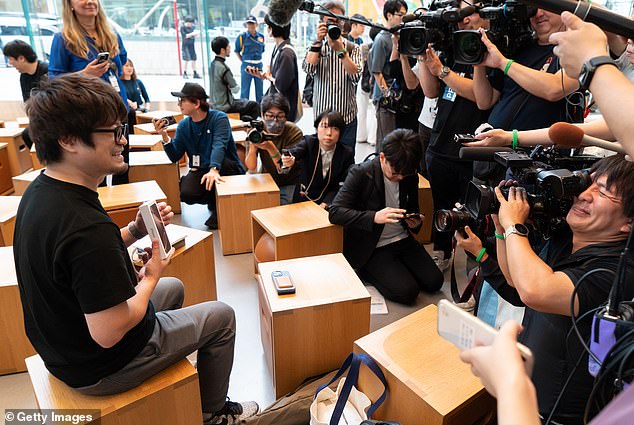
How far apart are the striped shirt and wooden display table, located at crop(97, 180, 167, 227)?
152 cm

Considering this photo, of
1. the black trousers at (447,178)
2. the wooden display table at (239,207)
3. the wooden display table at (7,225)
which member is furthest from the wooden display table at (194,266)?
the black trousers at (447,178)

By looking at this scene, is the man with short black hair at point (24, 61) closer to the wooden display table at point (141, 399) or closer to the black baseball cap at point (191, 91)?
the black baseball cap at point (191, 91)

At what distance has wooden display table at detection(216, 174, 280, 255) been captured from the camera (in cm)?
290

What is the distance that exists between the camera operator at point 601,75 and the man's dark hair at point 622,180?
13.9 inches

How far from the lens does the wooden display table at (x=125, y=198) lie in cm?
250

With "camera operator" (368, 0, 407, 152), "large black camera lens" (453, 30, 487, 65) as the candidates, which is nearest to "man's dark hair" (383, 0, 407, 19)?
"camera operator" (368, 0, 407, 152)

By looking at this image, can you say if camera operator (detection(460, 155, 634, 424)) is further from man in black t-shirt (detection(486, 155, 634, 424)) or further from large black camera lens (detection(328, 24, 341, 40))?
large black camera lens (detection(328, 24, 341, 40))

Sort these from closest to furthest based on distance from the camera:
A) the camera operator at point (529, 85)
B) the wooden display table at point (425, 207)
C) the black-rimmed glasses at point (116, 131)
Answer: the black-rimmed glasses at point (116, 131), the camera operator at point (529, 85), the wooden display table at point (425, 207)

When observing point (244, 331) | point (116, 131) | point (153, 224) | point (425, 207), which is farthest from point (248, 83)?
point (116, 131)

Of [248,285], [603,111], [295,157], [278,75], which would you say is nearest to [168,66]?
[278,75]

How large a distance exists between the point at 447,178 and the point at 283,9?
136cm

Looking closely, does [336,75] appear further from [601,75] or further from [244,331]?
[601,75]

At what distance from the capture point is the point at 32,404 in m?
1.73

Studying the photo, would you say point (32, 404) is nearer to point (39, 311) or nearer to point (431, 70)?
point (39, 311)
